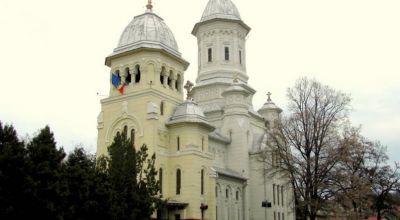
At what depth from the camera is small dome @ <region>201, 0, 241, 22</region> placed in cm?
5572

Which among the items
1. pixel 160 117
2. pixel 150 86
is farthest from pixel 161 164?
pixel 150 86

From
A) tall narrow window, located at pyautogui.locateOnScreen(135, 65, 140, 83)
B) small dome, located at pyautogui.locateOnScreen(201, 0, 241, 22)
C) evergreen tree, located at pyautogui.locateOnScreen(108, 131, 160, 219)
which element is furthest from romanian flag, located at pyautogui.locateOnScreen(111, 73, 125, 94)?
small dome, located at pyautogui.locateOnScreen(201, 0, 241, 22)

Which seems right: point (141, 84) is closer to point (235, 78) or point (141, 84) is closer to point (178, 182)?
point (178, 182)

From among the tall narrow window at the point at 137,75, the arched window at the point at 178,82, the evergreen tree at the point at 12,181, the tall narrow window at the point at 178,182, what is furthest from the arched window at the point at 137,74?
the evergreen tree at the point at 12,181

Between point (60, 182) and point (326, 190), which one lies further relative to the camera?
point (326, 190)

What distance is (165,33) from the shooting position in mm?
43125

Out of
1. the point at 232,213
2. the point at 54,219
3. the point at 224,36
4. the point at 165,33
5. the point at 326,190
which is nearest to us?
the point at 54,219

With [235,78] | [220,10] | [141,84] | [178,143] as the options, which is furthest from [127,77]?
[220,10]

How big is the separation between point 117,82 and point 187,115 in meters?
6.61

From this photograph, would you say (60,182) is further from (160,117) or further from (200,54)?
(200,54)

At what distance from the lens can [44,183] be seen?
→ 22844 mm

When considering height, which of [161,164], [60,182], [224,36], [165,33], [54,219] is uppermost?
[224,36]

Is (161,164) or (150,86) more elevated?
(150,86)

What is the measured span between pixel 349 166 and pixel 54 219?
66.2ft
